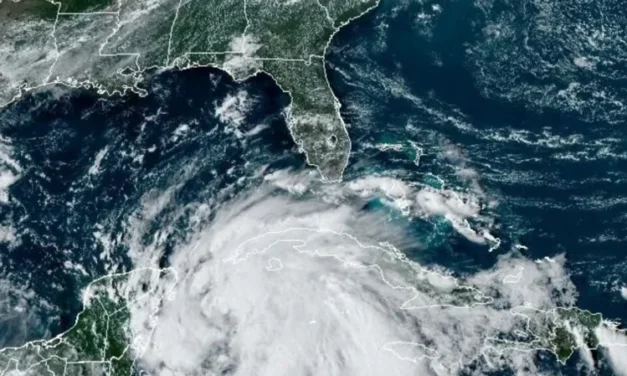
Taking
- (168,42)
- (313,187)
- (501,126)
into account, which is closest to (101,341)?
(313,187)

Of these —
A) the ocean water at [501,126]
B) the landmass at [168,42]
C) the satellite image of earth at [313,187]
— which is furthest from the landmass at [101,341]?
the ocean water at [501,126]

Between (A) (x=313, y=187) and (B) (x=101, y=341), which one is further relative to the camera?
(A) (x=313, y=187)

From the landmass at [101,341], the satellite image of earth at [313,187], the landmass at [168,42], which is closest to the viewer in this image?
the satellite image of earth at [313,187]

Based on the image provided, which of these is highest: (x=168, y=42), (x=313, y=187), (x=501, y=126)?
(x=168, y=42)

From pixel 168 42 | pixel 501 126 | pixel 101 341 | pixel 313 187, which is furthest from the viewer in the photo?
pixel 168 42

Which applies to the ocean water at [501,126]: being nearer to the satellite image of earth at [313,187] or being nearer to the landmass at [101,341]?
the satellite image of earth at [313,187]

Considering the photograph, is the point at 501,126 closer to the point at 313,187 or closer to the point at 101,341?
the point at 313,187

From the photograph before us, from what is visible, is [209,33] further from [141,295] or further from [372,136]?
[141,295]
